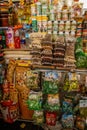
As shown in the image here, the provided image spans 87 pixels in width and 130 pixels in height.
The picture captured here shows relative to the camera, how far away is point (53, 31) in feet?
9.95

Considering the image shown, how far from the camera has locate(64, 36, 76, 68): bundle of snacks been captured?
288 centimetres

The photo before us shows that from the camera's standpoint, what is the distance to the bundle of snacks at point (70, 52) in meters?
2.88

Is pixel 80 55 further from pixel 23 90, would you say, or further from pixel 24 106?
pixel 24 106

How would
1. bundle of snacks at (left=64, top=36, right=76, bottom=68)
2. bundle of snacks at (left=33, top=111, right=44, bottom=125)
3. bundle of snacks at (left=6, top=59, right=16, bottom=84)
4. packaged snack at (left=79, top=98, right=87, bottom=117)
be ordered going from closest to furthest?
1. bundle of snacks at (left=64, top=36, right=76, bottom=68)
2. packaged snack at (left=79, top=98, right=87, bottom=117)
3. bundle of snacks at (left=33, top=111, right=44, bottom=125)
4. bundle of snacks at (left=6, top=59, right=16, bottom=84)

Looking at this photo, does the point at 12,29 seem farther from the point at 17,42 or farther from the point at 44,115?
the point at 44,115

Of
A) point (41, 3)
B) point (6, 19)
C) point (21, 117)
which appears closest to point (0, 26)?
point (6, 19)

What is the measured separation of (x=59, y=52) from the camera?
2891 millimetres

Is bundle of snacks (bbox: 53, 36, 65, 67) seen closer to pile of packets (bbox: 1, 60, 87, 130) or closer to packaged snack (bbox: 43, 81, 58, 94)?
pile of packets (bbox: 1, 60, 87, 130)

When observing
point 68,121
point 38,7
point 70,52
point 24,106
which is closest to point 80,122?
point 68,121

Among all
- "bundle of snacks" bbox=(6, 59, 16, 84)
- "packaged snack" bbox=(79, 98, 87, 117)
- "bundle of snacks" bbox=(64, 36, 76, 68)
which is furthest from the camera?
"bundle of snacks" bbox=(6, 59, 16, 84)

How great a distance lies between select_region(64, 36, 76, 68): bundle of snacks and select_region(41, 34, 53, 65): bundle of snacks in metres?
0.20

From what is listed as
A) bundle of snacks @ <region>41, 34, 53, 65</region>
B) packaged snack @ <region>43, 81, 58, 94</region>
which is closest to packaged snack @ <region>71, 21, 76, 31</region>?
bundle of snacks @ <region>41, 34, 53, 65</region>

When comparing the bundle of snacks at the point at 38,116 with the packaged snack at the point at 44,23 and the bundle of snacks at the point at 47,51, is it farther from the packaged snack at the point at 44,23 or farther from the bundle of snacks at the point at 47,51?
the packaged snack at the point at 44,23

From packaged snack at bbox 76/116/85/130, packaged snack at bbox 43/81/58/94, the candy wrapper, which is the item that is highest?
packaged snack at bbox 43/81/58/94
